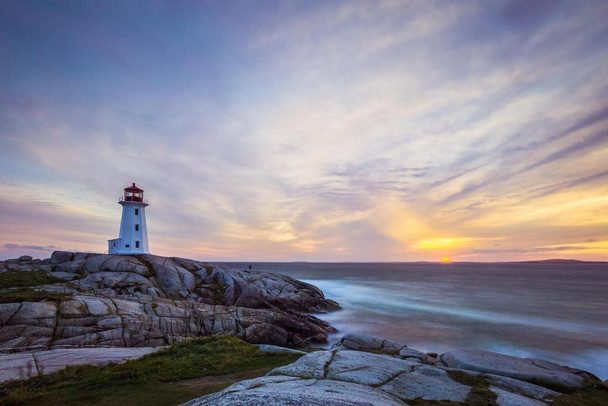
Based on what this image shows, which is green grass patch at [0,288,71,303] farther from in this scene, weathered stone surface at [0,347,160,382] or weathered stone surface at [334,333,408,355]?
weathered stone surface at [334,333,408,355]

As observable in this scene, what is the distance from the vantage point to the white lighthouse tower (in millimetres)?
50281

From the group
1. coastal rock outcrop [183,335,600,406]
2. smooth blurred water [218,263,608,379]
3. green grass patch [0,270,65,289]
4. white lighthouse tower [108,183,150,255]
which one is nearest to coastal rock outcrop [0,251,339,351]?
green grass patch [0,270,65,289]

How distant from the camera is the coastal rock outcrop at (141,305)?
22.8 m

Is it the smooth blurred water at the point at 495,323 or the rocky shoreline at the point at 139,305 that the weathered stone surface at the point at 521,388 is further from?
the rocky shoreline at the point at 139,305

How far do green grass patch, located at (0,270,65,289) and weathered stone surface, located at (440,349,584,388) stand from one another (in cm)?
4054

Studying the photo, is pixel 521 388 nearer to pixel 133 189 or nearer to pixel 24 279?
pixel 24 279

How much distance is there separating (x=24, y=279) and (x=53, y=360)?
24674 mm

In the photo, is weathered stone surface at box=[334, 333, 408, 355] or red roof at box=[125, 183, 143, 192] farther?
red roof at box=[125, 183, 143, 192]

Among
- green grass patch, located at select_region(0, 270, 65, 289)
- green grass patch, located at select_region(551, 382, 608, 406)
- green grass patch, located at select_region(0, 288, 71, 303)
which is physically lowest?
green grass patch, located at select_region(551, 382, 608, 406)

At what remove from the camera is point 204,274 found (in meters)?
47.3

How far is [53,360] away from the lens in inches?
621

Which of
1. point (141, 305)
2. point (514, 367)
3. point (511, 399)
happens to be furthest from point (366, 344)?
point (141, 305)

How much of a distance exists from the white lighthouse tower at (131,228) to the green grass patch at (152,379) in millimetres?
38667

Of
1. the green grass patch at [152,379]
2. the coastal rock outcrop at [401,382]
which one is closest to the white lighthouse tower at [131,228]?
the green grass patch at [152,379]
